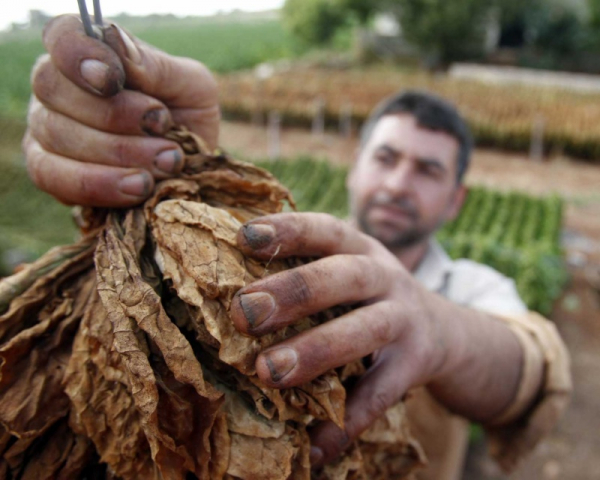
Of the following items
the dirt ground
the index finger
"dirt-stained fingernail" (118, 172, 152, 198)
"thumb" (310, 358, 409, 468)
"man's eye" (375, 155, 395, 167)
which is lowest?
the dirt ground

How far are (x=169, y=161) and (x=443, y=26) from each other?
108 feet

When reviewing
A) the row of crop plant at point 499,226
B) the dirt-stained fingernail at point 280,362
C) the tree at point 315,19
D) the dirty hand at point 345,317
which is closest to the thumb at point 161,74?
the dirty hand at point 345,317

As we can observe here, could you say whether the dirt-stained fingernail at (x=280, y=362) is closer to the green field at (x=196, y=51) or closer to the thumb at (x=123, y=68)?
the thumb at (x=123, y=68)

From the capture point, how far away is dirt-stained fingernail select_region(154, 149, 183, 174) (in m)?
1.44

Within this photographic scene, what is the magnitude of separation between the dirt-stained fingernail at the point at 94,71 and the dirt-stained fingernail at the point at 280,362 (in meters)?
0.82

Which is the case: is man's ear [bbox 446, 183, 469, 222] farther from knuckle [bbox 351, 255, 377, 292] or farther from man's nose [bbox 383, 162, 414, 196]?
knuckle [bbox 351, 255, 377, 292]

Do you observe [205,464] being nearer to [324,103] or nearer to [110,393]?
[110,393]

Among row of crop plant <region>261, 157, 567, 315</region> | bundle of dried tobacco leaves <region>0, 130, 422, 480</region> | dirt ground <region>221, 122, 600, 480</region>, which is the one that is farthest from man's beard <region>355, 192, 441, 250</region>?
row of crop plant <region>261, 157, 567, 315</region>

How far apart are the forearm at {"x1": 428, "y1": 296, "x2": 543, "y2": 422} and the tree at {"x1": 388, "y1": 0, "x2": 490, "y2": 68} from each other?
104ft

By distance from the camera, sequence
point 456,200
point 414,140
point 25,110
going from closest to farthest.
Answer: point 414,140 < point 456,200 < point 25,110

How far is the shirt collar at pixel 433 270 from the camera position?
330cm

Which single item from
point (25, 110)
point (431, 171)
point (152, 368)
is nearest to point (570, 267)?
point (431, 171)

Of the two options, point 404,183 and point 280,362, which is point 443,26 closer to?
point 404,183

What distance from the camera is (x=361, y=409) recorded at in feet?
4.57
